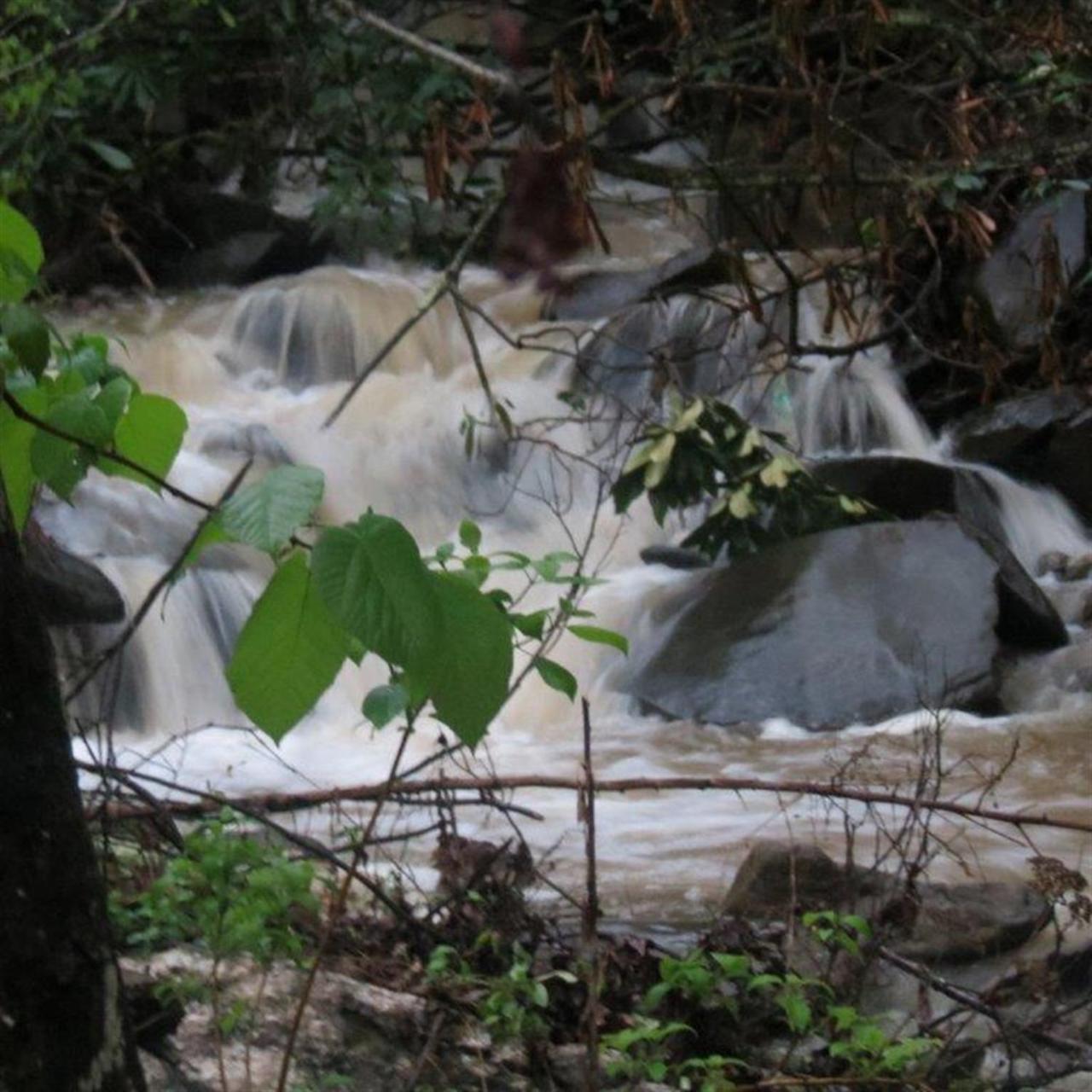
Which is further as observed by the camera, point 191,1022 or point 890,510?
point 890,510

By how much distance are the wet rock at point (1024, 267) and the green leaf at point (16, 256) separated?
8174mm

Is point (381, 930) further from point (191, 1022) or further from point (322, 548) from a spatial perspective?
point (322, 548)

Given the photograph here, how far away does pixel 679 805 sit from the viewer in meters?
5.48

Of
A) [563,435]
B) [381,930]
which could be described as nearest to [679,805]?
[381,930]

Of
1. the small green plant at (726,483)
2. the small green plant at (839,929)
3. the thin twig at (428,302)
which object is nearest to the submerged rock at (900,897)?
the small green plant at (839,929)

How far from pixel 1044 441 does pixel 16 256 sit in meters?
8.32

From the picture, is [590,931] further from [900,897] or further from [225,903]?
[900,897]

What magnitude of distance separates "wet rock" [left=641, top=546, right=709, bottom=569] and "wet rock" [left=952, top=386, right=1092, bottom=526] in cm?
204

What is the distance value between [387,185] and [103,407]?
26.5 feet

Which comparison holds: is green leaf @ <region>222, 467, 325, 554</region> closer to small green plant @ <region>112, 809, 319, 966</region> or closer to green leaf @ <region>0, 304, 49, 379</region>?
green leaf @ <region>0, 304, 49, 379</region>

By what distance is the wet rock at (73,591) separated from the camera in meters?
6.58

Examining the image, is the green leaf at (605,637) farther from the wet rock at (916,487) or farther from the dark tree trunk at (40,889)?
the wet rock at (916,487)

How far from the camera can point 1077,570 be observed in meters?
8.52

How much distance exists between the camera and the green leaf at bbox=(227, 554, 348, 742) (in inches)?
53.6
